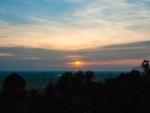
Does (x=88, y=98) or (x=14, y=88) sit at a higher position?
(x=14, y=88)

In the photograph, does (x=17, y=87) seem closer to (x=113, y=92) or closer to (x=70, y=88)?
(x=70, y=88)

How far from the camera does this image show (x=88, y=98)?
4031 centimetres

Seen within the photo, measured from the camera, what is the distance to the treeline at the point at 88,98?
37.5 metres

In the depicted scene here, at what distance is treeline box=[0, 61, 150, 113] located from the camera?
37531 mm

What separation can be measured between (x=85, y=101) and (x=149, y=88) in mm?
6828

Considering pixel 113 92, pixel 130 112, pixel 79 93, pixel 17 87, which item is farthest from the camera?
pixel 17 87

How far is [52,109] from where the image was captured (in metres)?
39.2

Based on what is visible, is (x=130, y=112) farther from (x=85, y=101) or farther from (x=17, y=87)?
(x=17, y=87)

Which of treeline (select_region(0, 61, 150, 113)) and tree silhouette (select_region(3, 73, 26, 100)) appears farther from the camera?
tree silhouette (select_region(3, 73, 26, 100))

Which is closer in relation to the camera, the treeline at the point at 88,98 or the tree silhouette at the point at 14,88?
the treeline at the point at 88,98

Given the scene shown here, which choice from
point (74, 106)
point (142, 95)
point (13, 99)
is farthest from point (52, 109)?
point (142, 95)

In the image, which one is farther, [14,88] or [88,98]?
[14,88]

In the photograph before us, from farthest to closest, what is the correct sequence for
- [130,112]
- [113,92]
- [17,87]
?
1. [17,87]
2. [113,92]
3. [130,112]

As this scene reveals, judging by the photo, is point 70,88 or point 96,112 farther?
point 70,88
